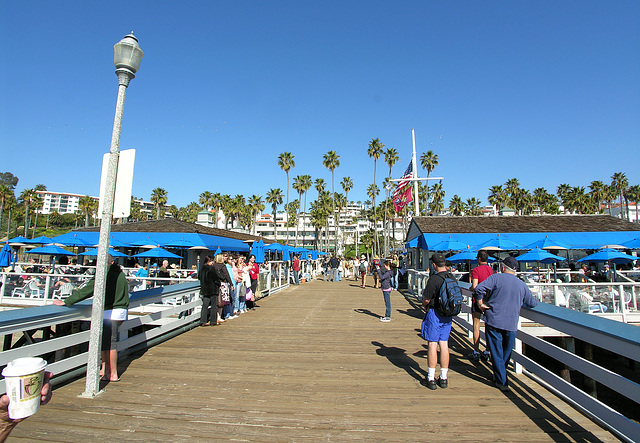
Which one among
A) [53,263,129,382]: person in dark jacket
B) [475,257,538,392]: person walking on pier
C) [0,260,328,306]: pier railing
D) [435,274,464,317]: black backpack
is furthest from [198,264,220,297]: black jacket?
[475,257,538,392]: person walking on pier

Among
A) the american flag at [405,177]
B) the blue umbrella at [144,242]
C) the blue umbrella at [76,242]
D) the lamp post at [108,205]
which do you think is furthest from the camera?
the american flag at [405,177]

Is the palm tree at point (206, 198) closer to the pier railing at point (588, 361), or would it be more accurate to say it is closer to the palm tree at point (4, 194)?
the palm tree at point (4, 194)

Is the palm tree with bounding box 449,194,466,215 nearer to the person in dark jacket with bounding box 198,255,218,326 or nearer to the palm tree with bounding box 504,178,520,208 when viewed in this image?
the palm tree with bounding box 504,178,520,208

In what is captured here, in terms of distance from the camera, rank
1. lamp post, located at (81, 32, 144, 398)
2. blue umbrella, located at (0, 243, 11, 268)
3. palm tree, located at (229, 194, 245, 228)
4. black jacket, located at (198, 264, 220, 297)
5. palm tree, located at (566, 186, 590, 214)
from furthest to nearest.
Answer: palm tree, located at (229, 194, 245, 228) < palm tree, located at (566, 186, 590, 214) < blue umbrella, located at (0, 243, 11, 268) < black jacket, located at (198, 264, 220, 297) < lamp post, located at (81, 32, 144, 398)

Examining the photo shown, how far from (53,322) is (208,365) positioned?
219cm

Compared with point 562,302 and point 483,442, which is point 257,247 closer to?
point 562,302

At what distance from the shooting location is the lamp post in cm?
427

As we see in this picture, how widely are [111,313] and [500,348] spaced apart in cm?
496

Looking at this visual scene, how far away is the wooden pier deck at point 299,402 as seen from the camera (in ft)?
11.4

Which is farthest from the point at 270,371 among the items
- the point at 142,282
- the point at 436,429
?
the point at 142,282

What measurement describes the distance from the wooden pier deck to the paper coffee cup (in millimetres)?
1476

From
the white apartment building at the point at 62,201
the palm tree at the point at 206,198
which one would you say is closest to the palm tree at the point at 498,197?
the palm tree at the point at 206,198

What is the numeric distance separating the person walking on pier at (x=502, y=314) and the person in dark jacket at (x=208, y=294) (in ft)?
18.7

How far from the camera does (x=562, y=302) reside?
30.5 ft
